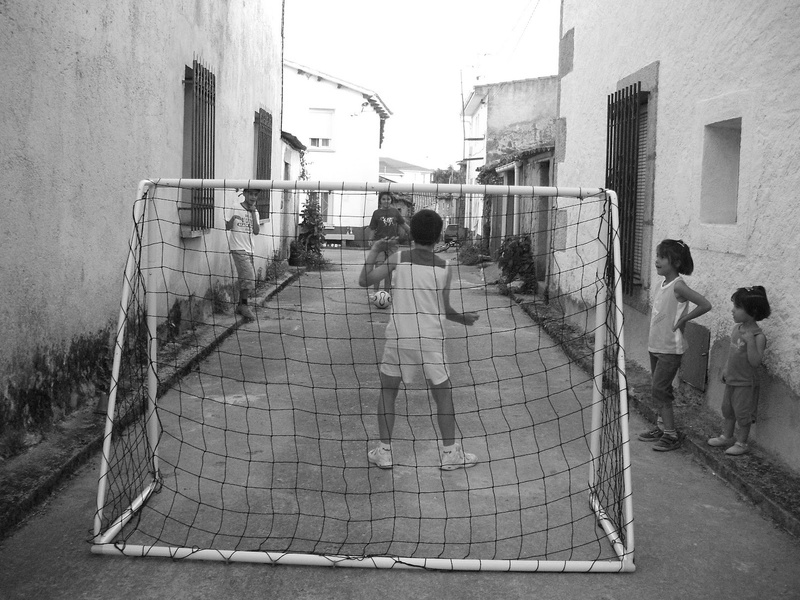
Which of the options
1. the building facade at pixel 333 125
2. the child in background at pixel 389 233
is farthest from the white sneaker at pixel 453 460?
the building facade at pixel 333 125

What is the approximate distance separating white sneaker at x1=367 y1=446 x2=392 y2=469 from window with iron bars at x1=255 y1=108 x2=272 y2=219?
8.40 meters

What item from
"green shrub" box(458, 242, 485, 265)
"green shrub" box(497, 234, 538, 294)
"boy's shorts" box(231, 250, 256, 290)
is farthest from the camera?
"green shrub" box(458, 242, 485, 265)

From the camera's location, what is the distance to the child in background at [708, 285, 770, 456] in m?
5.04

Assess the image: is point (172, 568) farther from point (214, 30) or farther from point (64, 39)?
point (214, 30)

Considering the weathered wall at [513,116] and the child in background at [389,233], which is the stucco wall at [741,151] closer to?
the child in background at [389,233]

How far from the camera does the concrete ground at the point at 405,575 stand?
3586 mm

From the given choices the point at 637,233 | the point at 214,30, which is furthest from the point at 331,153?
the point at 637,233

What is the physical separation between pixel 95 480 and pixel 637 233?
5.65 metres

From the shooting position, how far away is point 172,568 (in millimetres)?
3787

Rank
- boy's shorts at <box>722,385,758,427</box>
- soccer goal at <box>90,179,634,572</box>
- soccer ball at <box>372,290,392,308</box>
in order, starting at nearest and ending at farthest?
soccer goal at <box>90,179,634,572</box>, boy's shorts at <box>722,385,758,427</box>, soccer ball at <box>372,290,392,308</box>

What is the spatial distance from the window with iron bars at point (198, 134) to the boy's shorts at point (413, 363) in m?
4.54

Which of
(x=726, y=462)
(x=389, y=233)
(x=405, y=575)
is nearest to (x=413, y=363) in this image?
(x=389, y=233)

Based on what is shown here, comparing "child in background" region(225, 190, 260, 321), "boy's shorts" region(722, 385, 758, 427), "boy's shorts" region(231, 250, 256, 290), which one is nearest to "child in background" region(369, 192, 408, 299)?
"boy's shorts" region(722, 385, 758, 427)

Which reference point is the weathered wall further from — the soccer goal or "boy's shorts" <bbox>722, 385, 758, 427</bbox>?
"boy's shorts" <bbox>722, 385, 758, 427</bbox>
